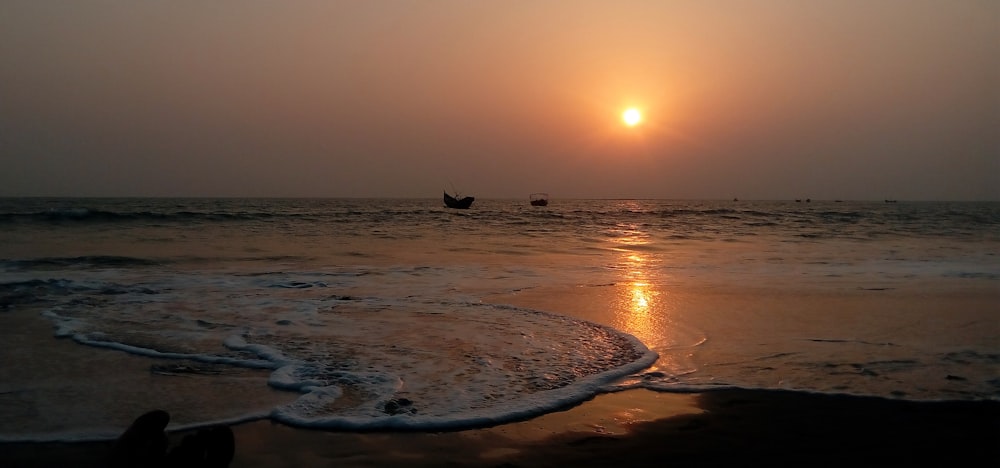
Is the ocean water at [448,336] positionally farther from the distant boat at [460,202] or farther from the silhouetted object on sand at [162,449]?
the distant boat at [460,202]

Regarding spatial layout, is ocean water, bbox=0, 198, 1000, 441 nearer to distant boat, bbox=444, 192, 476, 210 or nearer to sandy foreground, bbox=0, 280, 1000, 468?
sandy foreground, bbox=0, 280, 1000, 468

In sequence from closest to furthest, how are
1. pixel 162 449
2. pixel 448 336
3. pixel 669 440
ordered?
pixel 162 449, pixel 669 440, pixel 448 336

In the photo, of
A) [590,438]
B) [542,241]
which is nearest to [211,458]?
[590,438]

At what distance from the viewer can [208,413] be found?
582 centimetres

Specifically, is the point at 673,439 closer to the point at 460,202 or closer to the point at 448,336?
the point at 448,336

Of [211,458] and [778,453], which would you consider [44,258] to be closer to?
[211,458]

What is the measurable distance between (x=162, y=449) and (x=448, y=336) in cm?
511

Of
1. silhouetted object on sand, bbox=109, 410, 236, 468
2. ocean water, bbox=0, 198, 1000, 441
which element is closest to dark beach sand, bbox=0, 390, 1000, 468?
ocean water, bbox=0, 198, 1000, 441

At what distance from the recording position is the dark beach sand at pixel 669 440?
484 centimetres

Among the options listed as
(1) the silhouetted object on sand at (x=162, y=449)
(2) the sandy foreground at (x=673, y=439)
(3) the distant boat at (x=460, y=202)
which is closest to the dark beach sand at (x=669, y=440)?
(2) the sandy foreground at (x=673, y=439)

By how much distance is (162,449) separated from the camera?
4.12 metres

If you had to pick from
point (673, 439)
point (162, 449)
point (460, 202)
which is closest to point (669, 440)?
point (673, 439)

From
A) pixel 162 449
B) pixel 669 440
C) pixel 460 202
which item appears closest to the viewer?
pixel 162 449

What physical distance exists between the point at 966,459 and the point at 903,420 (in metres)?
0.81
